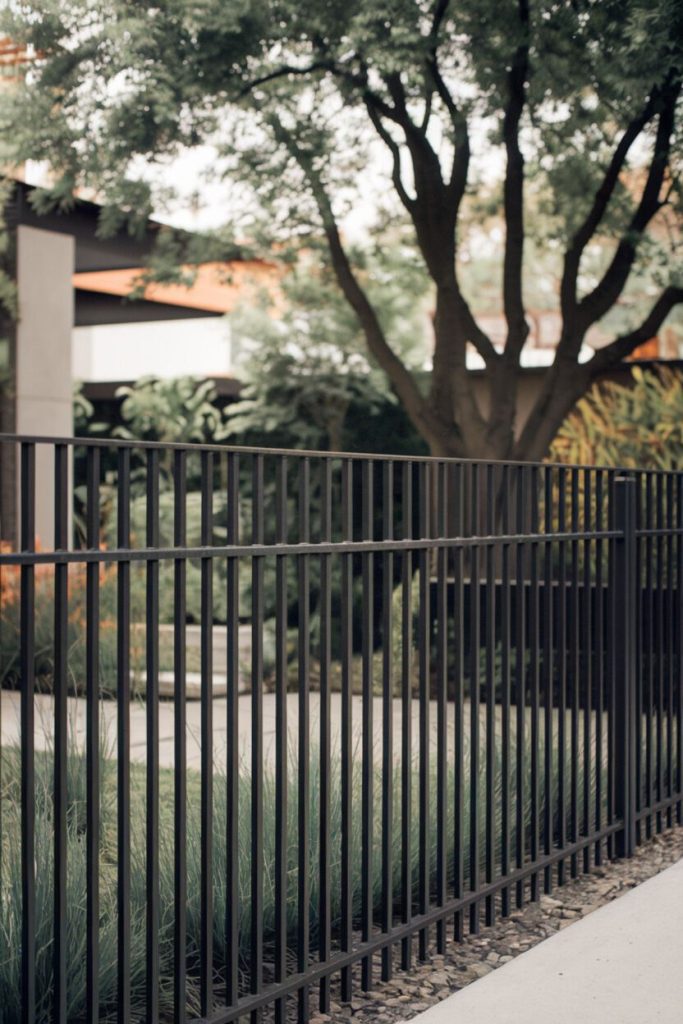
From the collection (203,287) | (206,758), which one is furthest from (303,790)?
(203,287)

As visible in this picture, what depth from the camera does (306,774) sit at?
13.0ft

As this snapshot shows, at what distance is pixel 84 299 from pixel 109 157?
8.58 metres

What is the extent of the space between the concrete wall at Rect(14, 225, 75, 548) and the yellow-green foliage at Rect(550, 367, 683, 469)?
16.5ft

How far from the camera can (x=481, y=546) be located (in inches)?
193

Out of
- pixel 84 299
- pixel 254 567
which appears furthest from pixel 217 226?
pixel 254 567

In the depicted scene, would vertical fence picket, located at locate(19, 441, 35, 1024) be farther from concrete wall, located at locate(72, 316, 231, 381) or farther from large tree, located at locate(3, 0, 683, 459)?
concrete wall, located at locate(72, 316, 231, 381)

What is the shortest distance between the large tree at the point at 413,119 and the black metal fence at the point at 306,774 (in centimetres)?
434

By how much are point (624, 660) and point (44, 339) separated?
9.11m

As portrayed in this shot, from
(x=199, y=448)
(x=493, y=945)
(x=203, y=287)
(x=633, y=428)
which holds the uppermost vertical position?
(x=203, y=287)

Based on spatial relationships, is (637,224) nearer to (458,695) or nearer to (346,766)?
(458,695)

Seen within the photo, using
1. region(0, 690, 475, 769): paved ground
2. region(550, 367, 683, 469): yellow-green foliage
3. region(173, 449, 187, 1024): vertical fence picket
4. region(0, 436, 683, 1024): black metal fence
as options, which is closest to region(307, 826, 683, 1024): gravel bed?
region(0, 436, 683, 1024): black metal fence

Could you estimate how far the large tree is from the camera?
9602 millimetres

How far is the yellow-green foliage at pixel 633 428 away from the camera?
11617 millimetres

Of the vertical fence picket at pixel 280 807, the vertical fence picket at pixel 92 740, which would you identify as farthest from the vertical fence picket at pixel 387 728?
the vertical fence picket at pixel 92 740
